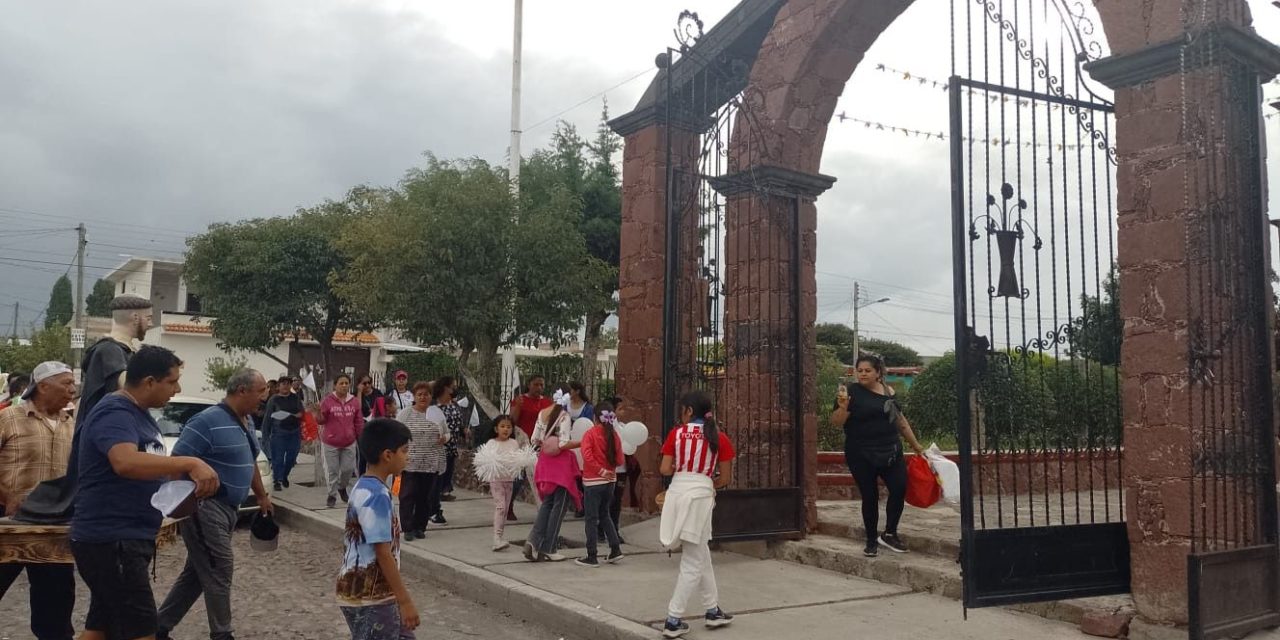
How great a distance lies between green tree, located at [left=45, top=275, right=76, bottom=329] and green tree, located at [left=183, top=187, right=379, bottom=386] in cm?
5543

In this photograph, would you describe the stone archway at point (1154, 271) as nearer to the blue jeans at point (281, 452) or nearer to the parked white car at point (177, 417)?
the parked white car at point (177, 417)

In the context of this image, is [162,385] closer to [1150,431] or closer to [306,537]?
[1150,431]

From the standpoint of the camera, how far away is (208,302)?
79.6 feet

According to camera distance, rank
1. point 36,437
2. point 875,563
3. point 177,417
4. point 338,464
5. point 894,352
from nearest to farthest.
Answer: point 36,437 < point 875,563 < point 338,464 < point 177,417 < point 894,352

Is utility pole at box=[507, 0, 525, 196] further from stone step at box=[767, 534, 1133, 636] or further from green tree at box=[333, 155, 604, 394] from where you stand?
stone step at box=[767, 534, 1133, 636]

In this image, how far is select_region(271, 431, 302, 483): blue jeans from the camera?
13703mm

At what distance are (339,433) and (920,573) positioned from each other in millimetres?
7311

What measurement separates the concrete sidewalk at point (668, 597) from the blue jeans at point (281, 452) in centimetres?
498

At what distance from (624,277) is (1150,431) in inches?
236

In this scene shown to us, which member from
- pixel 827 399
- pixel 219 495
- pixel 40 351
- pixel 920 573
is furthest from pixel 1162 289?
pixel 40 351

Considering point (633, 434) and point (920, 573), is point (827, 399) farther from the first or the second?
point (920, 573)

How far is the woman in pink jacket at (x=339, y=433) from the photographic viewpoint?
11.6m

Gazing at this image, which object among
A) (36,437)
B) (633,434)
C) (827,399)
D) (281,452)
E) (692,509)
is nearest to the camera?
(36,437)

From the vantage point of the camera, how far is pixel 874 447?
7.76 meters
